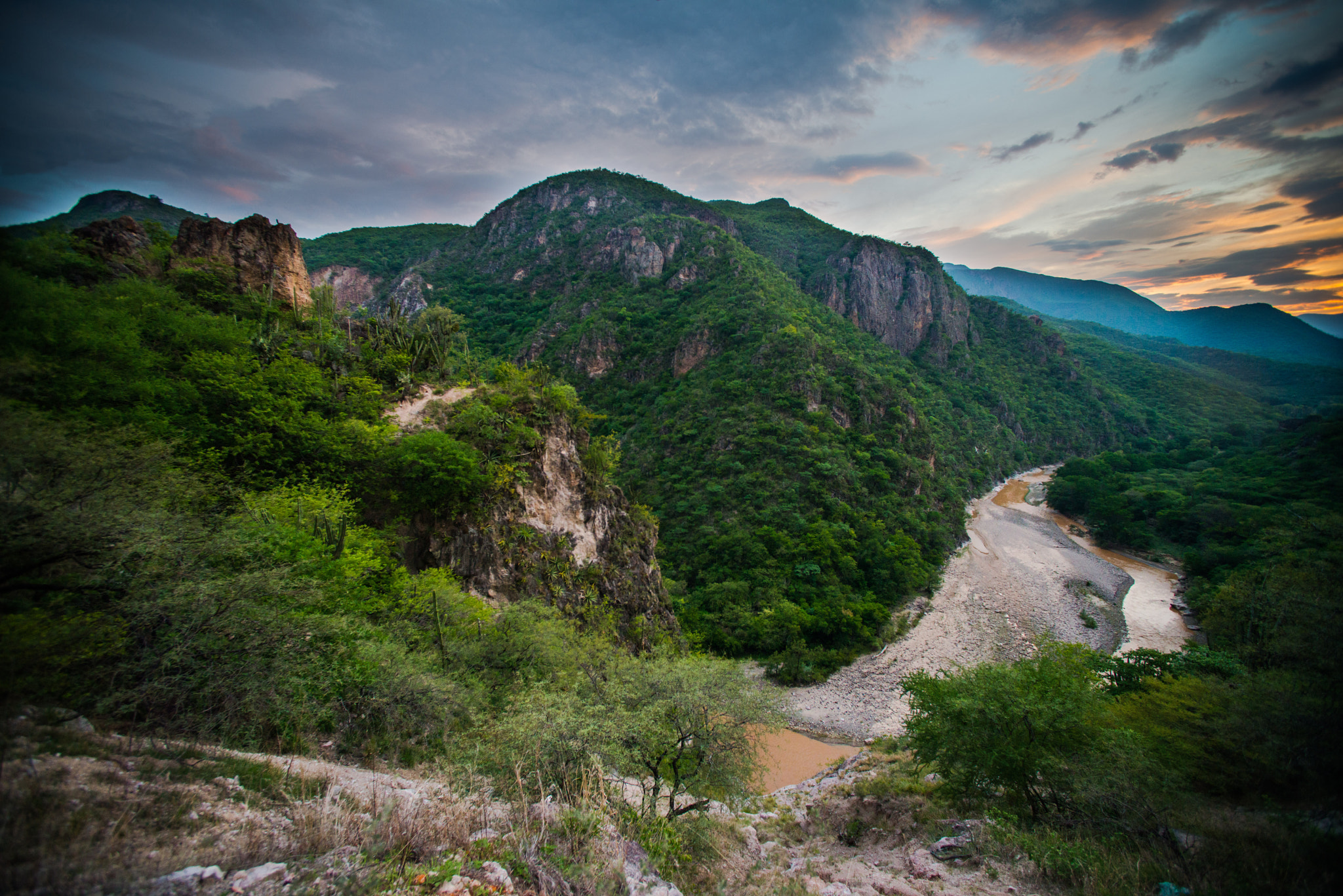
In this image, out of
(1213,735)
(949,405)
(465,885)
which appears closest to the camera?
(465,885)

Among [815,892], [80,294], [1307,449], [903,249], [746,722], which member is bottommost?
[815,892]

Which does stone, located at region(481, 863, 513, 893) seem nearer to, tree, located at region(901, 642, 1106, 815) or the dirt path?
tree, located at region(901, 642, 1106, 815)

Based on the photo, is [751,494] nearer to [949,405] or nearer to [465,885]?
[465,885]

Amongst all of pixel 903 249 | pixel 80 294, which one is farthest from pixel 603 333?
pixel 903 249

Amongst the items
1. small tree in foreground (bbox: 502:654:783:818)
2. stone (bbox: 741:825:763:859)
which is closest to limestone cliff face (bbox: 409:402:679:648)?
small tree in foreground (bbox: 502:654:783:818)

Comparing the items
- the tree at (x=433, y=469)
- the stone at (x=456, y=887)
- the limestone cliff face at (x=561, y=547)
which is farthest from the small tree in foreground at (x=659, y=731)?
the tree at (x=433, y=469)

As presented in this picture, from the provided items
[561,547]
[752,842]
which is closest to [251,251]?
[561,547]
